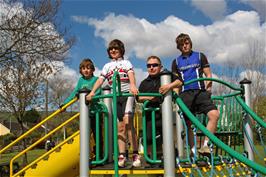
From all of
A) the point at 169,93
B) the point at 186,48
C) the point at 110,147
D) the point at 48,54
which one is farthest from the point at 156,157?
the point at 48,54

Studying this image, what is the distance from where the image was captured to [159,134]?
4.06 meters

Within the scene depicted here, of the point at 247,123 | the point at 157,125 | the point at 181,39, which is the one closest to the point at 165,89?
the point at 157,125

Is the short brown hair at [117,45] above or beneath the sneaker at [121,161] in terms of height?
above

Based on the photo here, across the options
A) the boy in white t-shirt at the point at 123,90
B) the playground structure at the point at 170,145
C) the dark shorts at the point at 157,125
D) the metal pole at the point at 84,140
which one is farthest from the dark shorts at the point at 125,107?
the metal pole at the point at 84,140

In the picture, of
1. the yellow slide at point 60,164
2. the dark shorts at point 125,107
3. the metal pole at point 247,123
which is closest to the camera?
the dark shorts at point 125,107

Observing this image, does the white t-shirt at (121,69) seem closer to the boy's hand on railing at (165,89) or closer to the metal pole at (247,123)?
the boy's hand on railing at (165,89)

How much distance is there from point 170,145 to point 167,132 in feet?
0.45

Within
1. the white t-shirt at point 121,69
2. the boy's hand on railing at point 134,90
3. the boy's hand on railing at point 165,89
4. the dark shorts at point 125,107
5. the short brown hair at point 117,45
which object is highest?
the short brown hair at point 117,45

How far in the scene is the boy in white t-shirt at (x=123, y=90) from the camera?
4176mm

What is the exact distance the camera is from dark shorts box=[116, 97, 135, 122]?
14.0 feet

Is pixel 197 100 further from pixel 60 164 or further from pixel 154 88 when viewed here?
pixel 60 164

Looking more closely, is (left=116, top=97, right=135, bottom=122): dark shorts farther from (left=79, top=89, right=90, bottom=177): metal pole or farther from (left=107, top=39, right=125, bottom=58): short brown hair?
(left=107, top=39, right=125, bottom=58): short brown hair

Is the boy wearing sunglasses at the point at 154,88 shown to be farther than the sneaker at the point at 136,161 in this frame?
No

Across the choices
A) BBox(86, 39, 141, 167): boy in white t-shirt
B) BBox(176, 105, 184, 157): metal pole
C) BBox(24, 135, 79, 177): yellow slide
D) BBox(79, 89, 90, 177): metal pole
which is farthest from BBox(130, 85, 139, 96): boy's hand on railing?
BBox(24, 135, 79, 177): yellow slide
